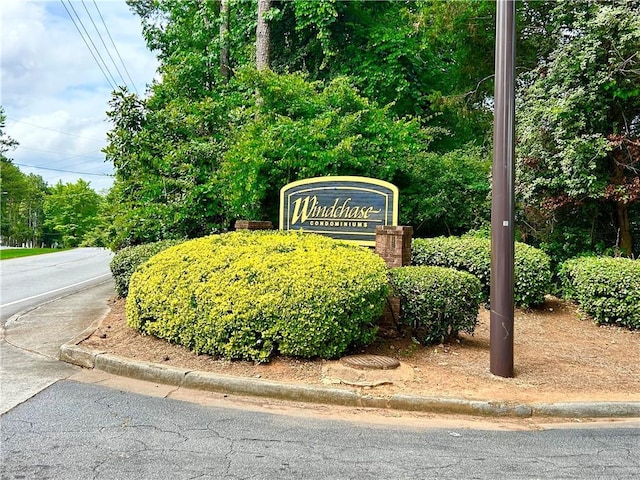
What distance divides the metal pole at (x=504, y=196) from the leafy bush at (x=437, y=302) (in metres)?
0.87

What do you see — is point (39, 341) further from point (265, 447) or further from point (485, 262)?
point (485, 262)

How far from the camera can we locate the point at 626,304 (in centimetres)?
710

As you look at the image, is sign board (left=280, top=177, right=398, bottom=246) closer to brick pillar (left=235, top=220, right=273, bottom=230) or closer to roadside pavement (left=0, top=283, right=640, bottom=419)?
brick pillar (left=235, top=220, right=273, bottom=230)

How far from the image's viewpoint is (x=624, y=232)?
9.00 meters

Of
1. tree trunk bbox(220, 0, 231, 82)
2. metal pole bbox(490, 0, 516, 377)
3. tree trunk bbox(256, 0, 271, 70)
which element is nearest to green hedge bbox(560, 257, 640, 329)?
metal pole bbox(490, 0, 516, 377)

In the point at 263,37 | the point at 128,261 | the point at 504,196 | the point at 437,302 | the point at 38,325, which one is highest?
the point at 263,37

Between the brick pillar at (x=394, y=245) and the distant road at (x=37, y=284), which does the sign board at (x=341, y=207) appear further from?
the distant road at (x=37, y=284)

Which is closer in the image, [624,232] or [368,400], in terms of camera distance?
[368,400]

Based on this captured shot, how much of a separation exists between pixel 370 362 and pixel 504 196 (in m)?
2.11

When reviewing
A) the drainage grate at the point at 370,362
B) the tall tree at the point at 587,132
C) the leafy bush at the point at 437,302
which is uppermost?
the tall tree at the point at 587,132

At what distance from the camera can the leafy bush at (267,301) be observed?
4812 millimetres

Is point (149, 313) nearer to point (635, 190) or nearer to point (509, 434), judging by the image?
point (509, 434)

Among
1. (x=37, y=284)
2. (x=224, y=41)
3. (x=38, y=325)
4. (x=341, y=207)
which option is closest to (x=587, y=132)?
(x=341, y=207)

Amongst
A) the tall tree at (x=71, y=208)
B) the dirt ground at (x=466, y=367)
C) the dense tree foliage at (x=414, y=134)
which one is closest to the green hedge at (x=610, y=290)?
the dirt ground at (x=466, y=367)
